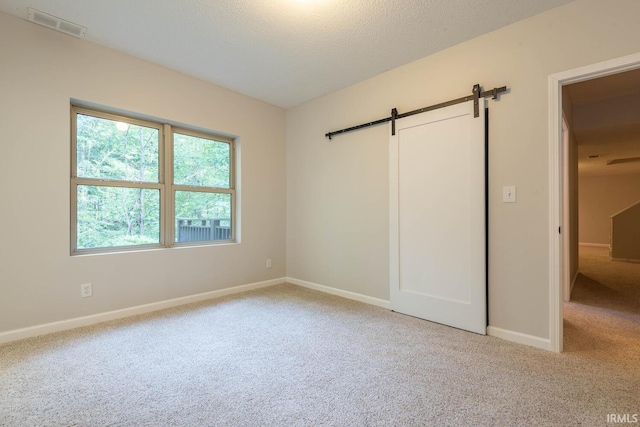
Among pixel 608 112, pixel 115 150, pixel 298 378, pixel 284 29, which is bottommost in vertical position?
pixel 298 378

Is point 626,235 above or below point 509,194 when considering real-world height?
below

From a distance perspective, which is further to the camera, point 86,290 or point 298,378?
point 86,290

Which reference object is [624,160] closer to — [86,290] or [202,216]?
[202,216]

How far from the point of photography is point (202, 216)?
360cm

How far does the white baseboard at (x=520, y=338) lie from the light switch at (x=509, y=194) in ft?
3.50

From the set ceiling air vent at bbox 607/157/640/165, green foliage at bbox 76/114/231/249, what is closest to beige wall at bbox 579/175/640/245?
ceiling air vent at bbox 607/157/640/165

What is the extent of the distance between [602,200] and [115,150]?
1237cm

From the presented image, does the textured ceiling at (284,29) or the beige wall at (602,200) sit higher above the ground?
the textured ceiling at (284,29)

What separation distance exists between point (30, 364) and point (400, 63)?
392 cm

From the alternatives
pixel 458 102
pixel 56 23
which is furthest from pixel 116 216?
pixel 458 102

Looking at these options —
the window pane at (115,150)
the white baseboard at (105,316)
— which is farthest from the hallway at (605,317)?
Result: the window pane at (115,150)

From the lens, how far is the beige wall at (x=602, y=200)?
27.7 feet

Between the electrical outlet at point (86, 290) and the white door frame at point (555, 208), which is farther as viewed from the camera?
the electrical outlet at point (86, 290)

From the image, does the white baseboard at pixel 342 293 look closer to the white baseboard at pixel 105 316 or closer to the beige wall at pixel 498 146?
the beige wall at pixel 498 146
